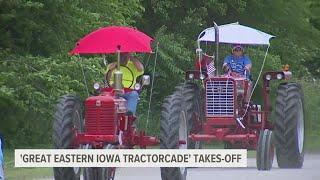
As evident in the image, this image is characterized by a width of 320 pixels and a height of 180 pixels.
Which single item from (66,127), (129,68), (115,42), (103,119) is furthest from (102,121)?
(115,42)

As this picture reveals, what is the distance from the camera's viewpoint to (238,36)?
1833cm

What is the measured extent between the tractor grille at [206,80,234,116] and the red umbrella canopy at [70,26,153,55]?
8.94 feet

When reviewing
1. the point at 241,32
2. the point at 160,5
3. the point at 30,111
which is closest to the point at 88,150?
the point at 241,32

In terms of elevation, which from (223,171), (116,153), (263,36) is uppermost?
(263,36)

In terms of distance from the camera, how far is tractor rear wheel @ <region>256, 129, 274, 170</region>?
1625cm

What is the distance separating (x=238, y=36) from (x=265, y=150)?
2943 millimetres

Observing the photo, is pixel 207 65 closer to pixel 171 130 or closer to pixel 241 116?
pixel 241 116

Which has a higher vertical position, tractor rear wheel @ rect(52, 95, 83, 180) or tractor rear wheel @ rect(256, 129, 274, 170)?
tractor rear wheel @ rect(52, 95, 83, 180)

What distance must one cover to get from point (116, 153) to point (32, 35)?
1546cm

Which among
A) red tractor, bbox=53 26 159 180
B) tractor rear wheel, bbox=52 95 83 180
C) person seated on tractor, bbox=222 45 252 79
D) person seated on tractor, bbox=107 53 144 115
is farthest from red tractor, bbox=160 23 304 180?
tractor rear wheel, bbox=52 95 83 180

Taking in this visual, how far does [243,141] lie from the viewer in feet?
55.6

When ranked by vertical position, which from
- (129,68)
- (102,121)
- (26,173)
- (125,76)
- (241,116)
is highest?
(129,68)

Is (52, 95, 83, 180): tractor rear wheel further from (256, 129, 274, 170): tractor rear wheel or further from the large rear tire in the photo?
(256, 129, 274, 170): tractor rear wheel

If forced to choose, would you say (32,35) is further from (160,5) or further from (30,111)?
(160,5)
